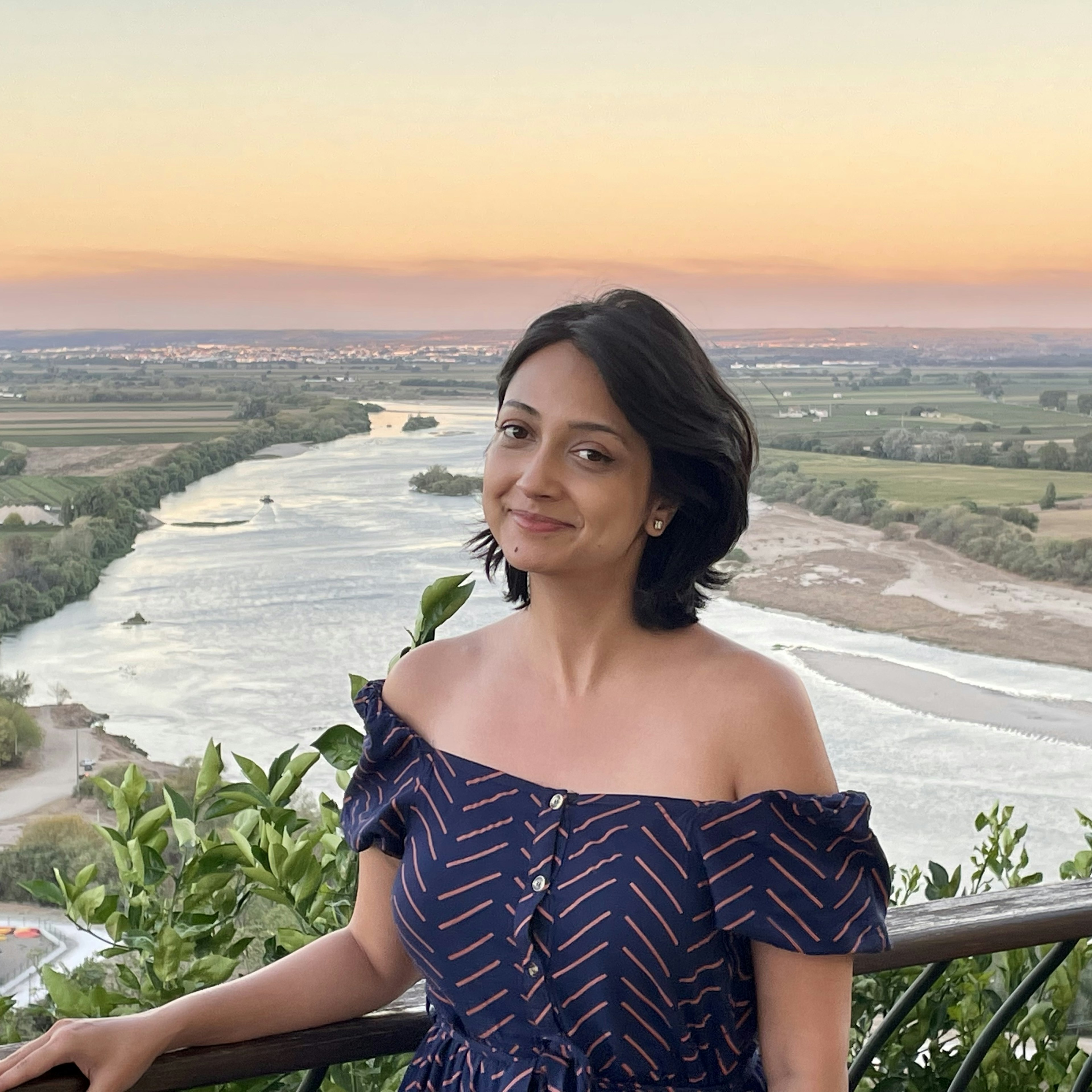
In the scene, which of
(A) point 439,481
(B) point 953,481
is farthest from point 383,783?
(B) point 953,481

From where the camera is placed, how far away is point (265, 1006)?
0.99m

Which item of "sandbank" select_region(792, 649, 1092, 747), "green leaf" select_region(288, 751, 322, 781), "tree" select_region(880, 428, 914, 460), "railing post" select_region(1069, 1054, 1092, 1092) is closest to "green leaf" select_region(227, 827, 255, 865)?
"green leaf" select_region(288, 751, 322, 781)

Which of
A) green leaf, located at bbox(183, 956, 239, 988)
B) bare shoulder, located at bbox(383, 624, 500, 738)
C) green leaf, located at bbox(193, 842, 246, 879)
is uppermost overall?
bare shoulder, located at bbox(383, 624, 500, 738)

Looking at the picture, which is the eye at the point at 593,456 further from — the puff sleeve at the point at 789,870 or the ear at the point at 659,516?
the puff sleeve at the point at 789,870

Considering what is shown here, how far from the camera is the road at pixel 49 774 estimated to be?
7.44m

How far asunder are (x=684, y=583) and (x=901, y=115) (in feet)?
21.5

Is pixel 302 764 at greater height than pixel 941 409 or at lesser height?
lesser

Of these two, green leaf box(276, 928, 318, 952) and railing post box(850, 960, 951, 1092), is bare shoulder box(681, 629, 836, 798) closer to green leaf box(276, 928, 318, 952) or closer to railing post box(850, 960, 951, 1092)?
railing post box(850, 960, 951, 1092)

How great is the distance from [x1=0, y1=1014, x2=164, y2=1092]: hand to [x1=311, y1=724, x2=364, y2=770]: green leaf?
0.43 metres

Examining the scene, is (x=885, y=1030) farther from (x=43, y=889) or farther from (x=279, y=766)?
(x=43, y=889)

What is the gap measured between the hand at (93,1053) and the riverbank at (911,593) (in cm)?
744

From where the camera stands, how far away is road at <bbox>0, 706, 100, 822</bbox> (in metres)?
7.44

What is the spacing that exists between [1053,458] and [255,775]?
7.61 meters

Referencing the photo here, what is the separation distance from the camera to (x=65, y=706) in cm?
926
